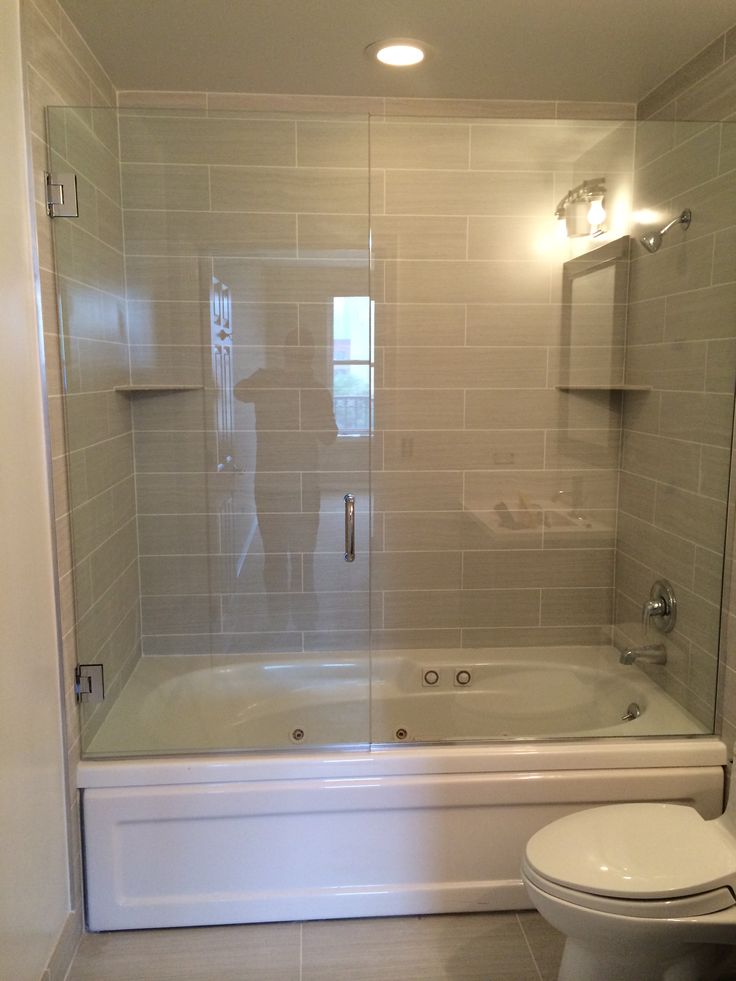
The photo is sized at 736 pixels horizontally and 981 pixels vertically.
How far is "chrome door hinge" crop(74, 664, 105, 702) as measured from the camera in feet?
6.77

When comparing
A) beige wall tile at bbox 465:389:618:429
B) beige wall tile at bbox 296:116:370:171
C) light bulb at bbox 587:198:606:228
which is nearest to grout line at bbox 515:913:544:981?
beige wall tile at bbox 465:389:618:429

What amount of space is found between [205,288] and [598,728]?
189 centimetres

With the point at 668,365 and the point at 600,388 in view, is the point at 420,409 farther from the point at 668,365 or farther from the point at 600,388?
the point at 668,365

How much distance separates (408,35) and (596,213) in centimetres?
86

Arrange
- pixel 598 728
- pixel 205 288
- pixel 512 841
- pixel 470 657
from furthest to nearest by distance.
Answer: pixel 470 657 → pixel 205 288 → pixel 598 728 → pixel 512 841

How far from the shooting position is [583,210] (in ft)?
8.32

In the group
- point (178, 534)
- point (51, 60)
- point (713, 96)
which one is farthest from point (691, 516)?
point (51, 60)

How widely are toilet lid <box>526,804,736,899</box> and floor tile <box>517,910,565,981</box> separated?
1.40ft

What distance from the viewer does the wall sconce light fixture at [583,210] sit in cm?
251

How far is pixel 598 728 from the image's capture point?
2275 millimetres

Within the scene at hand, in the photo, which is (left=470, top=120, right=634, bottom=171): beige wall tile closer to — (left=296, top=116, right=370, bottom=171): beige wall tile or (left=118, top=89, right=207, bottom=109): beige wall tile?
(left=296, top=116, right=370, bottom=171): beige wall tile

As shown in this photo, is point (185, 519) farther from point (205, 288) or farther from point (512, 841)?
point (512, 841)

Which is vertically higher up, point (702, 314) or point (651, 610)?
point (702, 314)

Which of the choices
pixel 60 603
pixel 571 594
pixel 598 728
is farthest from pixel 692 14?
pixel 60 603
